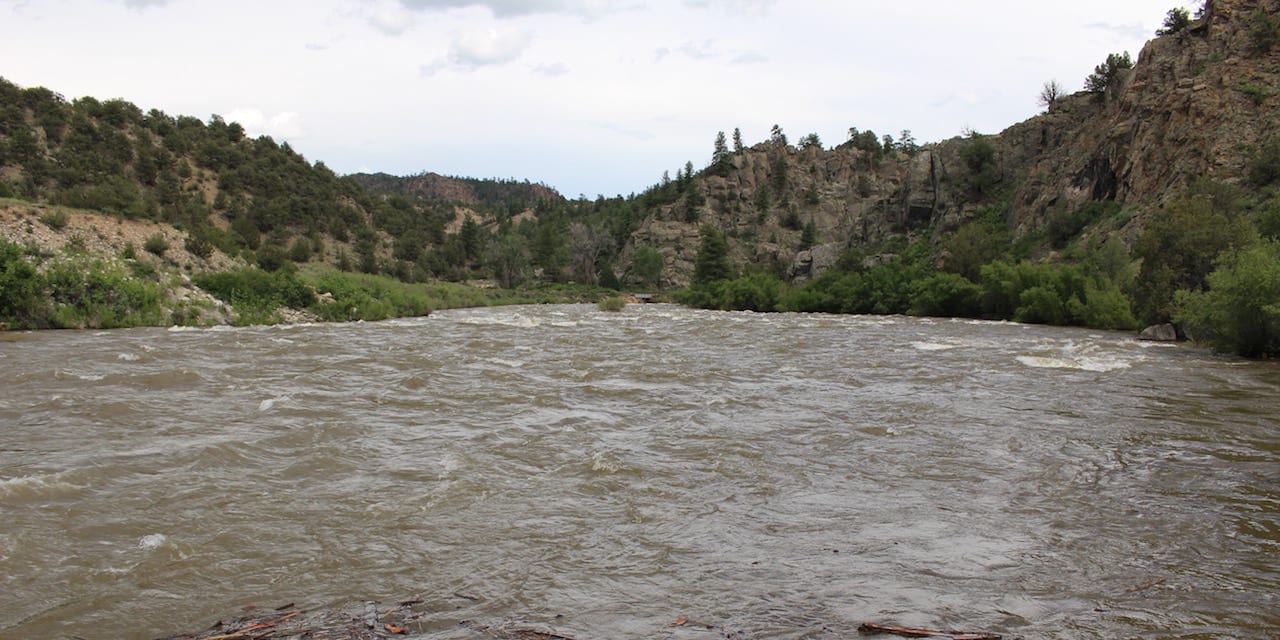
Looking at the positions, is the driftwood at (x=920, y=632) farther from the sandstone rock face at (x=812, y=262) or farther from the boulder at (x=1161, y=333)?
the sandstone rock face at (x=812, y=262)

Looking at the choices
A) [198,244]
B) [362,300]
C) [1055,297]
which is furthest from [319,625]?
[1055,297]

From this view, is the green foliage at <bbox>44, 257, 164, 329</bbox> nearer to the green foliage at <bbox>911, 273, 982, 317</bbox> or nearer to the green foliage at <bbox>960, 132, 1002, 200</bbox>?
the green foliage at <bbox>911, 273, 982, 317</bbox>

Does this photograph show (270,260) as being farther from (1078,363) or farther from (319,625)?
(319,625)

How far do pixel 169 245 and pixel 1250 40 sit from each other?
61764 mm

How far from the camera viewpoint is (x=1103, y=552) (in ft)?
18.4

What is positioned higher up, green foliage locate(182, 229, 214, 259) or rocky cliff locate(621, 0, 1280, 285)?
rocky cliff locate(621, 0, 1280, 285)

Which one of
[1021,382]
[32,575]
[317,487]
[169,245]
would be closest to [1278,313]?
[1021,382]

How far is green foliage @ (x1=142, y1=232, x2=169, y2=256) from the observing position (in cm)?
3212

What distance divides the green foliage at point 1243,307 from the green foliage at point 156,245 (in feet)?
126

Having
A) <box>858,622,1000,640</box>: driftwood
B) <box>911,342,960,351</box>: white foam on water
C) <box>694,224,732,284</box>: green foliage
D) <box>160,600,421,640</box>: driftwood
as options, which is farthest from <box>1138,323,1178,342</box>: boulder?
<box>694,224,732,284</box>: green foliage

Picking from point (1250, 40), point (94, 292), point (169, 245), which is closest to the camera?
point (94, 292)

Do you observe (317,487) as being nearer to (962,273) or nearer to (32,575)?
(32,575)

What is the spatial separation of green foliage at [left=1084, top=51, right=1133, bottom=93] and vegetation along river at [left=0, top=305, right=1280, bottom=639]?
193 feet

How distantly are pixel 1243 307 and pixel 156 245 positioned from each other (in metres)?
39.1
